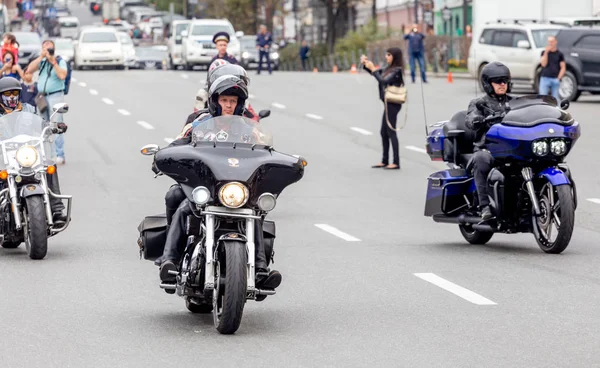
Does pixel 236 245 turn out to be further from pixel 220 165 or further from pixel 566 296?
pixel 566 296

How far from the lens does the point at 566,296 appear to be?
31.2ft

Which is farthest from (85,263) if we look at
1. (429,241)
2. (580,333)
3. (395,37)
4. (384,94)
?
(395,37)

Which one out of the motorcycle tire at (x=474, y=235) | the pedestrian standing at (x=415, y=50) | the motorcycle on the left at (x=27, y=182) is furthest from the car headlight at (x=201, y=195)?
the pedestrian standing at (x=415, y=50)

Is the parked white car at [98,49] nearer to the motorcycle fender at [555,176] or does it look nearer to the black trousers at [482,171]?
the black trousers at [482,171]

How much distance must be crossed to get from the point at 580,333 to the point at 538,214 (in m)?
3.80

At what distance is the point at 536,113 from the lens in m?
11.8

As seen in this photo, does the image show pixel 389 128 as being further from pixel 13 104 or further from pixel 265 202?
pixel 265 202

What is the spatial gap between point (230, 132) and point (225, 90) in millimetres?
381

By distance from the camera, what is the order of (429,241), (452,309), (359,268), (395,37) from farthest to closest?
(395,37), (429,241), (359,268), (452,309)

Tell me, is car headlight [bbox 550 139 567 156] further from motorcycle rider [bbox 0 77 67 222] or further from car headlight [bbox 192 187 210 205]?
car headlight [bbox 192 187 210 205]

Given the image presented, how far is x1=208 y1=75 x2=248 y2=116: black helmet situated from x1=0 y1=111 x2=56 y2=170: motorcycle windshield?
11.7 ft

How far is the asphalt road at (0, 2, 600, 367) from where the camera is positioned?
7.52 meters

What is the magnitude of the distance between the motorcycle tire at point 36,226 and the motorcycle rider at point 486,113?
358cm

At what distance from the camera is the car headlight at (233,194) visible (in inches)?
308
